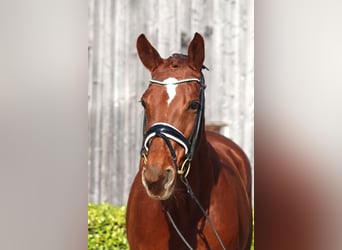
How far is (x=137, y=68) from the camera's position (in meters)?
1.04

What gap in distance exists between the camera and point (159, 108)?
78 centimetres

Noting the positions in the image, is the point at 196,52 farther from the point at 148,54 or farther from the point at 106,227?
the point at 106,227

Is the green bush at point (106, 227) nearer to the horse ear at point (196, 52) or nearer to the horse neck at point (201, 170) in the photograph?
the horse neck at point (201, 170)

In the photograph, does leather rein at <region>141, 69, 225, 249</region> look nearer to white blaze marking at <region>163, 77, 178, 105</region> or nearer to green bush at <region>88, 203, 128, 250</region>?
white blaze marking at <region>163, 77, 178, 105</region>

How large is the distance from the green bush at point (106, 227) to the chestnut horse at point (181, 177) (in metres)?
0.11

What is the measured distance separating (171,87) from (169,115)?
5 centimetres

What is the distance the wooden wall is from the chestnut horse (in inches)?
4.4

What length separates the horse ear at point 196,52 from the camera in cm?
82

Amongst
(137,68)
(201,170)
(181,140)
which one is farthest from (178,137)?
(137,68)

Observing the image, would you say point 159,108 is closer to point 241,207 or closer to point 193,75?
point 193,75
